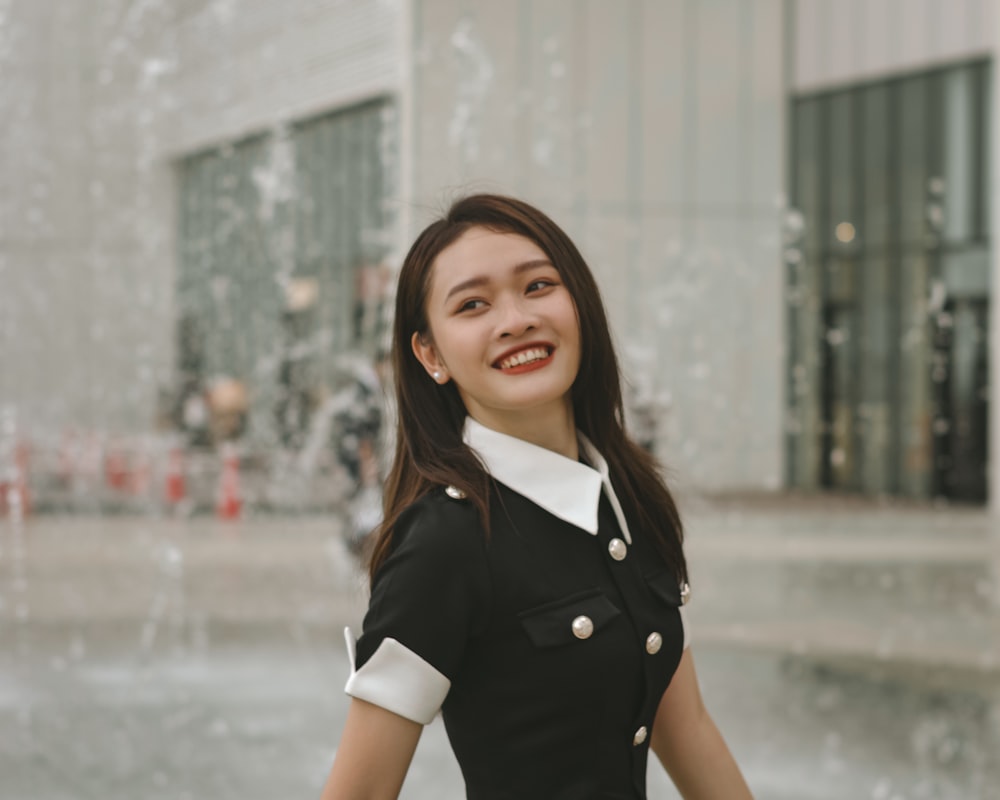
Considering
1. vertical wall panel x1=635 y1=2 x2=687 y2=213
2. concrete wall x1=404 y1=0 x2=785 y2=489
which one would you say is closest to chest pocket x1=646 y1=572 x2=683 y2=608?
concrete wall x1=404 y1=0 x2=785 y2=489

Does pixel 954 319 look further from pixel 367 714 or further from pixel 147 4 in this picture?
pixel 367 714

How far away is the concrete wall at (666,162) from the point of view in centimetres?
1734

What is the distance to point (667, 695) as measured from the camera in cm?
150

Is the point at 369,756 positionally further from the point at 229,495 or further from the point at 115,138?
the point at 115,138

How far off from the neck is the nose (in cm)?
11

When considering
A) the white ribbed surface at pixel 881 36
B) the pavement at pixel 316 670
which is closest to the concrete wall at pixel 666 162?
the white ribbed surface at pixel 881 36

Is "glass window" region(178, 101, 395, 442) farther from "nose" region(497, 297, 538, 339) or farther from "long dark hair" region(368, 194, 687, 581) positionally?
"nose" region(497, 297, 538, 339)

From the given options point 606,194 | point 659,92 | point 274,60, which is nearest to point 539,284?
point 606,194

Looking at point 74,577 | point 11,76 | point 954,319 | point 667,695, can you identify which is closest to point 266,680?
point 74,577

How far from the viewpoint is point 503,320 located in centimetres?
134

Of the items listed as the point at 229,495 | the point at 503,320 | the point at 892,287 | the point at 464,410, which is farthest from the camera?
the point at 892,287

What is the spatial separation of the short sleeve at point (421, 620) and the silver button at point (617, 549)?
0.57ft

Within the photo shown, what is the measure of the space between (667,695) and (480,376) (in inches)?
17.5

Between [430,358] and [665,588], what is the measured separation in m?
0.36
